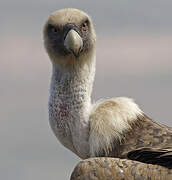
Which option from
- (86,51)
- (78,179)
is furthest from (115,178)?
(86,51)

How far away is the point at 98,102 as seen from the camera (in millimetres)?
28328

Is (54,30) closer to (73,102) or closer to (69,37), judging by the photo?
(69,37)

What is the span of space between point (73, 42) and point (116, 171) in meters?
2.01

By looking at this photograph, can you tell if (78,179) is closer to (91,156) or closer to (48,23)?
(91,156)

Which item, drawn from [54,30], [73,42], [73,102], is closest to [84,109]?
[73,102]

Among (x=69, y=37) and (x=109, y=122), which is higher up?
(x=69, y=37)

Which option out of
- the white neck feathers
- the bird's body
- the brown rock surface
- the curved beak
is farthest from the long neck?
the brown rock surface

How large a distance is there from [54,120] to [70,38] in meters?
1.21

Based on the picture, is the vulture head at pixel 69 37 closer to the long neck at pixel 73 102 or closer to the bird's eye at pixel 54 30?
the bird's eye at pixel 54 30

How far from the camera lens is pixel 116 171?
88.4 ft

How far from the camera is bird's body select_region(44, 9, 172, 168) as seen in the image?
27672 millimetres

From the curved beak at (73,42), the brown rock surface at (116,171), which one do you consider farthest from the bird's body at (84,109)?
the brown rock surface at (116,171)

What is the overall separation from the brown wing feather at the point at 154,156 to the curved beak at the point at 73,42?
1.69 metres

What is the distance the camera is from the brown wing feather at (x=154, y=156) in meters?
27.0
